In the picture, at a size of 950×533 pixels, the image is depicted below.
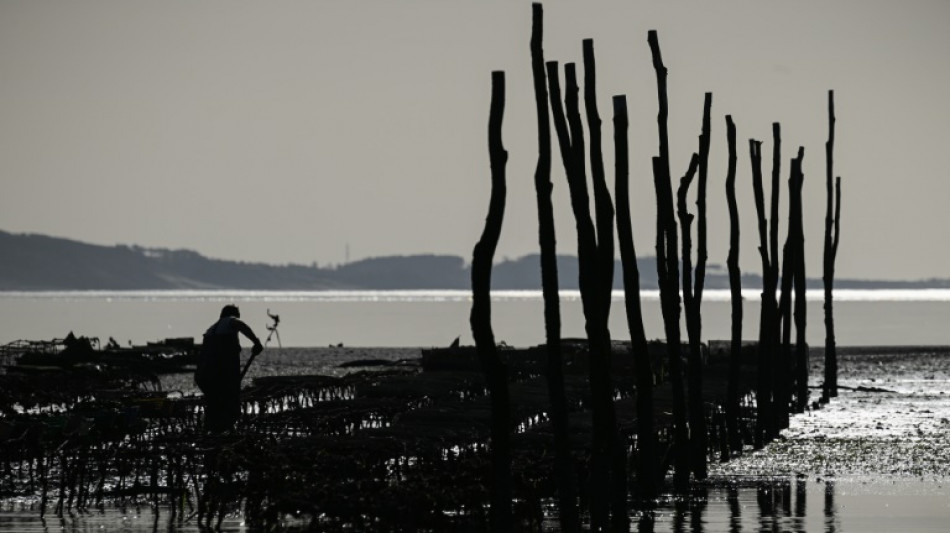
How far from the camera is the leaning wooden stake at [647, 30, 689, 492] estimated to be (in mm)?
23922

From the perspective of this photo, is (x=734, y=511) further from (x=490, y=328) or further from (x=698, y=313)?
(x=698, y=313)

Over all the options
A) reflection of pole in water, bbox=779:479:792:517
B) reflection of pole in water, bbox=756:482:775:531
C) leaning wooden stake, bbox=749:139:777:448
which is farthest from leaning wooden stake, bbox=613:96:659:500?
leaning wooden stake, bbox=749:139:777:448

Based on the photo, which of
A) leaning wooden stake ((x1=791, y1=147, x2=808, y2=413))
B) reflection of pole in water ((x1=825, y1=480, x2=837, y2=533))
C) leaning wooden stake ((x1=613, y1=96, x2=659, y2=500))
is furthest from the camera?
leaning wooden stake ((x1=791, y1=147, x2=808, y2=413))

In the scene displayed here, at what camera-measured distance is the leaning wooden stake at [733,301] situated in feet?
98.3

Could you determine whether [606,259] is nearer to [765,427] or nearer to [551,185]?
[551,185]

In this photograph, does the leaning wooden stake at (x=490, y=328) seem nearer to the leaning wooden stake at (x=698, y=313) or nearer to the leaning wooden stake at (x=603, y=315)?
the leaning wooden stake at (x=603, y=315)

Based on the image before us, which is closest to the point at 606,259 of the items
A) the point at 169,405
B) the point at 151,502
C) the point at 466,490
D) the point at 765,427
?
the point at 466,490

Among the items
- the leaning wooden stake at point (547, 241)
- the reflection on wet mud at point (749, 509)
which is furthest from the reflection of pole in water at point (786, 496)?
the leaning wooden stake at point (547, 241)

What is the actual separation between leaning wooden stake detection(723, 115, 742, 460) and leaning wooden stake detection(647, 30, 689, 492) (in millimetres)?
4966

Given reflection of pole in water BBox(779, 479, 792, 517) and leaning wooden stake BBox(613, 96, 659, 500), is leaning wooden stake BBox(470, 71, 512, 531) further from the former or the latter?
reflection of pole in water BBox(779, 479, 792, 517)

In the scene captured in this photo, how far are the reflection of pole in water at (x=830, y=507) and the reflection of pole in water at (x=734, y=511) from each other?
99 cm

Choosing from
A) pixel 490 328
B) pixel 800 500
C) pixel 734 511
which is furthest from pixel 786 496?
pixel 490 328

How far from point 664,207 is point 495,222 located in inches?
322

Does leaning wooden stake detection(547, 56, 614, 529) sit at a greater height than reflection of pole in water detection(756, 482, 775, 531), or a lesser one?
greater
